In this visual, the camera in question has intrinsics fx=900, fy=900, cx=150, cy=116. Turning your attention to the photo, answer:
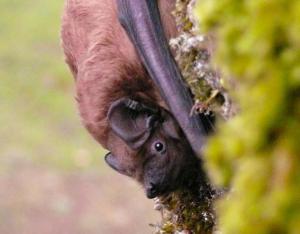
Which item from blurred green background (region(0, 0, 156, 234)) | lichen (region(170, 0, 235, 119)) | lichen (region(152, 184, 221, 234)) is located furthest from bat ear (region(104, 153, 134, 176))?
blurred green background (region(0, 0, 156, 234))

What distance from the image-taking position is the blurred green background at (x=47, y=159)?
10.4 m

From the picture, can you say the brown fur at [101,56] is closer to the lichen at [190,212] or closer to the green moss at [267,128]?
the lichen at [190,212]

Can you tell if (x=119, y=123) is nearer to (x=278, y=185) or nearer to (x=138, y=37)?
(x=138, y=37)

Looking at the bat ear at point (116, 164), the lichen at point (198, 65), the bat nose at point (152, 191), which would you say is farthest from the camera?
the bat ear at point (116, 164)

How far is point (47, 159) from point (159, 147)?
8.19 metres

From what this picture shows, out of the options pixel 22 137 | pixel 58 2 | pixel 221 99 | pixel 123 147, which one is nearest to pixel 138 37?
pixel 123 147

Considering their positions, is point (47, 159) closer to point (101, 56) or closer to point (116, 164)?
point (116, 164)

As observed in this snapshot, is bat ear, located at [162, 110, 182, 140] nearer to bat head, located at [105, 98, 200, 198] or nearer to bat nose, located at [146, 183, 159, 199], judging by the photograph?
bat head, located at [105, 98, 200, 198]

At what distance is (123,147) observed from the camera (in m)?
3.04

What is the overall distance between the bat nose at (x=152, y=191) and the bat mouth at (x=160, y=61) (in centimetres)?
23

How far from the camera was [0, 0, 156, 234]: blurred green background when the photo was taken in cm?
1038

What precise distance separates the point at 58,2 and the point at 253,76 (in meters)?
12.8

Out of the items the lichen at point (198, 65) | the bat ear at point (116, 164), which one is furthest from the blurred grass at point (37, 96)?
the lichen at point (198, 65)

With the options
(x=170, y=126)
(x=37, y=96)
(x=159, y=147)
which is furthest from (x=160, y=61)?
(x=37, y=96)
